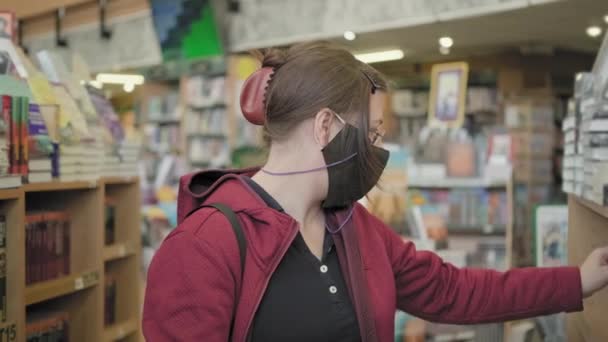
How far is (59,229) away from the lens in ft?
9.71

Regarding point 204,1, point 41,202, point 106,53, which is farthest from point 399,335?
point 106,53

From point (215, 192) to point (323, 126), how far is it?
12.0 inches

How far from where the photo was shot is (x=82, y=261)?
3.14m

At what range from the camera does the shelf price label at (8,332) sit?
2182 mm

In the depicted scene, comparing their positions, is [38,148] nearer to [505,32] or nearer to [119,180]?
[119,180]

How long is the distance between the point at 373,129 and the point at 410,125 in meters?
7.42

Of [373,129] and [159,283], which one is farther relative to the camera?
[373,129]

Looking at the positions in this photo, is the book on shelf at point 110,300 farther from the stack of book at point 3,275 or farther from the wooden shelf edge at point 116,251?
the stack of book at point 3,275

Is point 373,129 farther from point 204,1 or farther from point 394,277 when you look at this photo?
point 204,1

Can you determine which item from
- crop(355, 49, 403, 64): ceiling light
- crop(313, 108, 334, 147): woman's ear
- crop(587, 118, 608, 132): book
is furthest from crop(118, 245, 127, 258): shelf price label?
crop(355, 49, 403, 64): ceiling light

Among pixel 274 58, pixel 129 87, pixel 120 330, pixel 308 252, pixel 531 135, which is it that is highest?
pixel 129 87

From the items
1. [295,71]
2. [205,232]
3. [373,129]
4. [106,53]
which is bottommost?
[205,232]

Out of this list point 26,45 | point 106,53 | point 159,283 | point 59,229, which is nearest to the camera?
point 159,283

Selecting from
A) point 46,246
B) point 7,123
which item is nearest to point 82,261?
point 46,246
